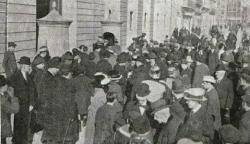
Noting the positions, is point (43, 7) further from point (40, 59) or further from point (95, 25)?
point (40, 59)

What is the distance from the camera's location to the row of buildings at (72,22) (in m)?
14.3

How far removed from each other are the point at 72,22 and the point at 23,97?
35.7ft

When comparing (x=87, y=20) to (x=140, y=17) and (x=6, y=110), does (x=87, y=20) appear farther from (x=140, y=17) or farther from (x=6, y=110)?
(x=6, y=110)

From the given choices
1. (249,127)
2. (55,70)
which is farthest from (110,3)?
(249,127)

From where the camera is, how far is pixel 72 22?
771 inches

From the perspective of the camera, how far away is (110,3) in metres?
25.8

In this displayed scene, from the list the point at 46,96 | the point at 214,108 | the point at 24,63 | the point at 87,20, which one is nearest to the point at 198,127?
the point at 214,108

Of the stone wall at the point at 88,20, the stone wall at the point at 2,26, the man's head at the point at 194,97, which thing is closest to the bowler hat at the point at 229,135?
the man's head at the point at 194,97

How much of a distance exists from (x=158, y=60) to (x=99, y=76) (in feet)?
13.0

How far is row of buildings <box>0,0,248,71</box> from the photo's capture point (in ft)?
47.0

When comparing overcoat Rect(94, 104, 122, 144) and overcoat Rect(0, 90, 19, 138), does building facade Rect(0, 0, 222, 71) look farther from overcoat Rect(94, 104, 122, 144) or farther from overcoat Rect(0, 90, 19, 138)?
overcoat Rect(94, 104, 122, 144)

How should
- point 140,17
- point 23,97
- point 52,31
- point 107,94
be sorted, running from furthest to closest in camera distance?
1. point 140,17
2. point 52,31
3. point 23,97
4. point 107,94

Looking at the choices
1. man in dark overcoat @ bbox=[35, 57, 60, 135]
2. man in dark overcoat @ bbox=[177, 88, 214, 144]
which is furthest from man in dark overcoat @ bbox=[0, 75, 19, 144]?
man in dark overcoat @ bbox=[177, 88, 214, 144]

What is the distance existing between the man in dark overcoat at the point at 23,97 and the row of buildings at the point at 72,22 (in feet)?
14.1
